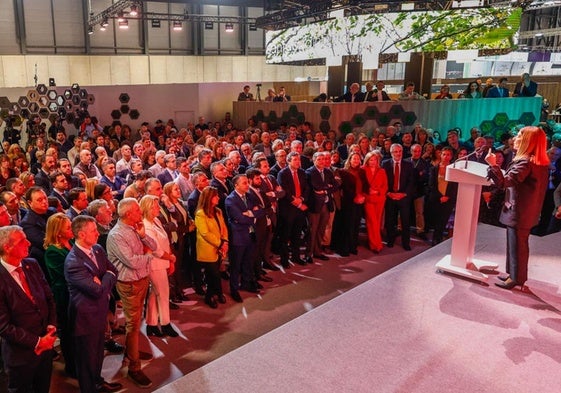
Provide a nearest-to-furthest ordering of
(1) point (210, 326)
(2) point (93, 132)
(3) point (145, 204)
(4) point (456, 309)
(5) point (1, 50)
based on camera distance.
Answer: (4) point (456, 309)
(3) point (145, 204)
(1) point (210, 326)
(2) point (93, 132)
(5) point (1, 50)

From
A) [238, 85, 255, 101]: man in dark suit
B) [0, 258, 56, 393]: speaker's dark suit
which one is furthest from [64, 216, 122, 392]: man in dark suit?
[238, 85, 255, 101]: man in dark suit

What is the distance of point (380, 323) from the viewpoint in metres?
3.48

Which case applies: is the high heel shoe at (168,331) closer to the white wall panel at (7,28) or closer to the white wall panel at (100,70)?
the white wall panel at (7,28)

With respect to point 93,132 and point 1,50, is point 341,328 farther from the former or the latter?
point 1,50

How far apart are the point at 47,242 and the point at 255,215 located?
2.27m

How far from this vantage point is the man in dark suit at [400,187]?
21.5 feet

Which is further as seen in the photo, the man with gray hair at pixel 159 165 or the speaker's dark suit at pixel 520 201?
the man with gray hair at pixel 159 165

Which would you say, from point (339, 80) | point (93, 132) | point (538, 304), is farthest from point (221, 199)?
point (339, 80)

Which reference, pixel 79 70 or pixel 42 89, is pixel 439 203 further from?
pixel 79 70

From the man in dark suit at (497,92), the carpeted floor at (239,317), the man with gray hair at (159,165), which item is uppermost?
the man in dark suit at (497,92)

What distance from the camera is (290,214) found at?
6.02 m

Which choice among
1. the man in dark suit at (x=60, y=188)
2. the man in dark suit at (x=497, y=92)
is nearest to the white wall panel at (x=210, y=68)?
the man in dark suit at (x=497, y=92)

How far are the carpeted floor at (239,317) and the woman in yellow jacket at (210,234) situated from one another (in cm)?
35

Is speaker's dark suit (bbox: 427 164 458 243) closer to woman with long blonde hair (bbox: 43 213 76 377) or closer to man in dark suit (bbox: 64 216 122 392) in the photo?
man in dark suit (bbox: 64 216 122 392)
